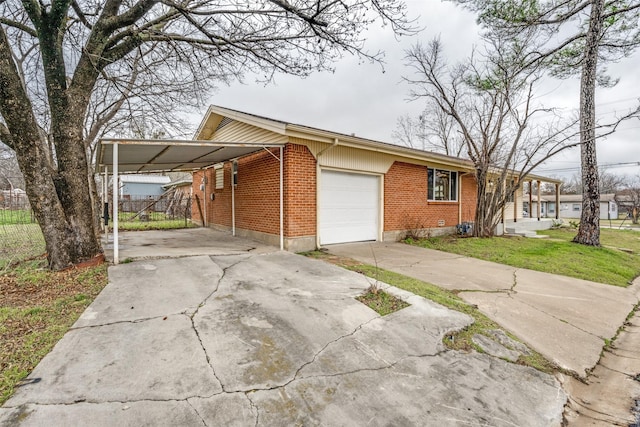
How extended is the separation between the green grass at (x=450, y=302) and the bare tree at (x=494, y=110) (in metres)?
7.31

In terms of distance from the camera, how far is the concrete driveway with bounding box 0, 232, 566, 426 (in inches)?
77.7

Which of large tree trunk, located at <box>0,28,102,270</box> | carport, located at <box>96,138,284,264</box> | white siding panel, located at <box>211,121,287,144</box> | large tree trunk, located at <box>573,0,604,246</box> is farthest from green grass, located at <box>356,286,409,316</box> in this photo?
large tree trunk, located at <box>573,0,604,246</box>

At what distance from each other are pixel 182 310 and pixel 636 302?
727cm

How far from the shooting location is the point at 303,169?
733 centimetres

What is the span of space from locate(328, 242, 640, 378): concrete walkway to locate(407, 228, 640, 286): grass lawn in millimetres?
518

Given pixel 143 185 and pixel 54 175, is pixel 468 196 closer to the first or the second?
pixel 54 175

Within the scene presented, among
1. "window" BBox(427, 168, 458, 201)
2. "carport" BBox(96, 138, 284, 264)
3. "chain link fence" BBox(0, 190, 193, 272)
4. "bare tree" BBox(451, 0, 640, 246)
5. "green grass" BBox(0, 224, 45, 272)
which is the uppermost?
"bare tree" BBox(451, 0, 640, 246)

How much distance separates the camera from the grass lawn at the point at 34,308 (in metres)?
2.44

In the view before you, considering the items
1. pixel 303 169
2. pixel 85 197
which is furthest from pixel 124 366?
pixel 303 169

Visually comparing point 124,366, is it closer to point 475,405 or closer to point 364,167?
point 475,405

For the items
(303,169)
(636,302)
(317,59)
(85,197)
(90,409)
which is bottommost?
(636,302)

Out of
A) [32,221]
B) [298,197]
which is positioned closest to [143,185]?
[32,221]

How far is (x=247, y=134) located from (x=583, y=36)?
11.9 metres

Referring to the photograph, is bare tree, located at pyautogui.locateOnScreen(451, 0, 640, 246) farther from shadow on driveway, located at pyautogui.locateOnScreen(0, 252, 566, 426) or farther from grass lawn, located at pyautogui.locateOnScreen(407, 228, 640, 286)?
shadow on driveway, located at pyautogui.locateOnScreen(0, 252, 566, 426)
